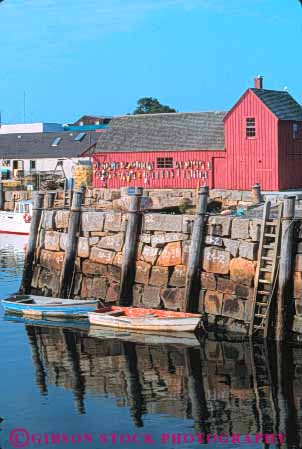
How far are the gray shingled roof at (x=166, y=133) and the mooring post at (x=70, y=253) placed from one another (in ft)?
66.3

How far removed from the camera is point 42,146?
70438 mm

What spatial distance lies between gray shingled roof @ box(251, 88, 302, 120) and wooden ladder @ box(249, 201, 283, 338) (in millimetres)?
23369

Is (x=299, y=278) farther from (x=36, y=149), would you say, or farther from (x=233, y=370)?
(x=36, y=149)

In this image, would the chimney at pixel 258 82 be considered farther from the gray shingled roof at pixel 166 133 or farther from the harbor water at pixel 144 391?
the harbor water at pixel 144 391

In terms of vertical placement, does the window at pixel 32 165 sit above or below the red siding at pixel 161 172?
above

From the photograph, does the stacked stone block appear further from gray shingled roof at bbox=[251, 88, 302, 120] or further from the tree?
the tree

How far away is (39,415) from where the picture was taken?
16.3m

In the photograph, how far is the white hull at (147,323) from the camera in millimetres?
21906

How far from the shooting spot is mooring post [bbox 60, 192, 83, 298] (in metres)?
25.7

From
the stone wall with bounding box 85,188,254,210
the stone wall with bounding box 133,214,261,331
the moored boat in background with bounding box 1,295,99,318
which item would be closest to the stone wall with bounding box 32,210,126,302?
the moored boat in background with bounding box 1,295,99,318

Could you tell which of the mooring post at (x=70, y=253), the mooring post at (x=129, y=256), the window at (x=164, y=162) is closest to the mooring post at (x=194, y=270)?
the mooring post at (x=129, y=256)

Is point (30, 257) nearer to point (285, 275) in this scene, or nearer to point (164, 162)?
point (285, 275)

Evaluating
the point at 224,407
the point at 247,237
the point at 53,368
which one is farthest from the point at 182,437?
the point at 247,237

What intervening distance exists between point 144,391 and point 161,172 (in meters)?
29.5
